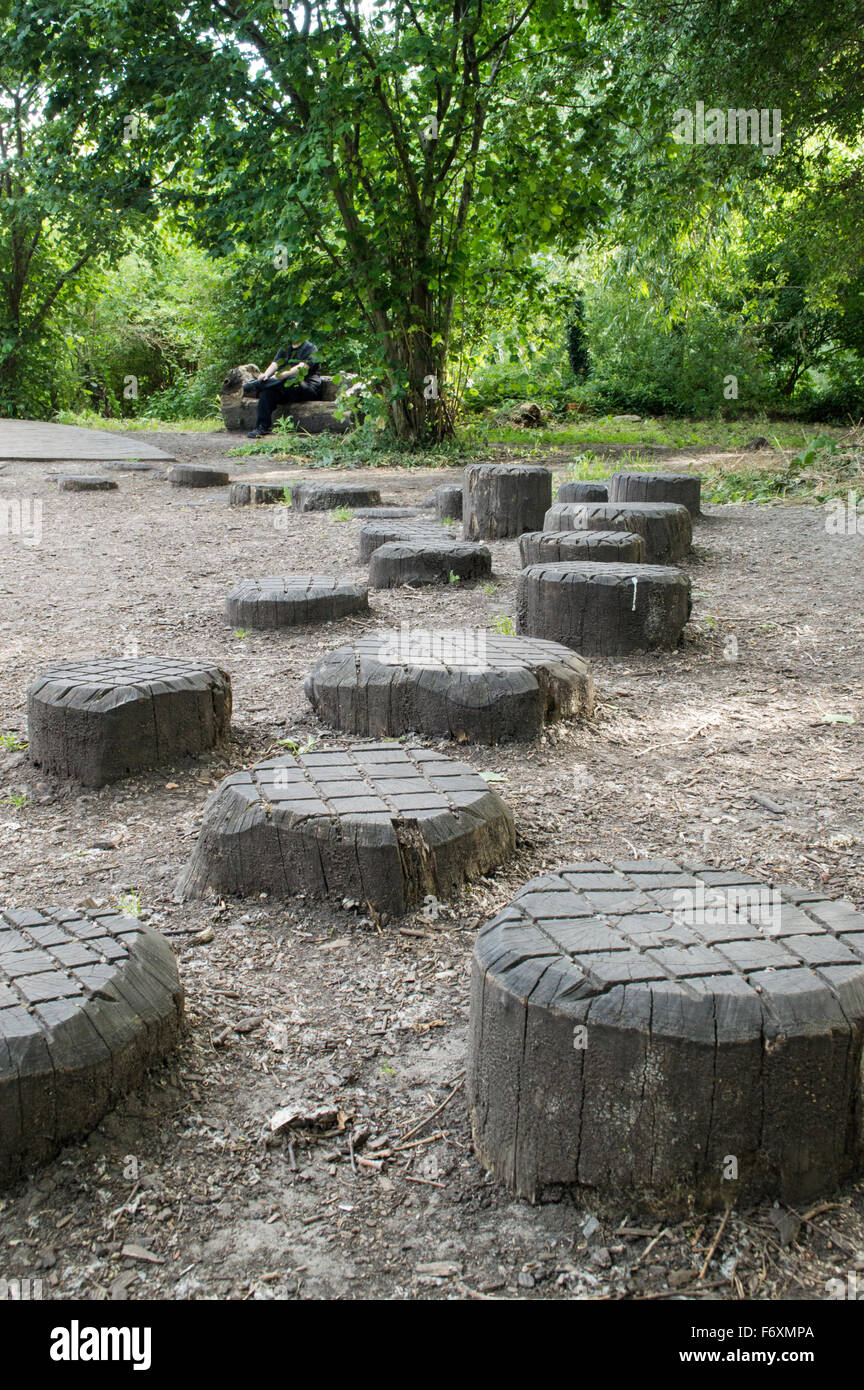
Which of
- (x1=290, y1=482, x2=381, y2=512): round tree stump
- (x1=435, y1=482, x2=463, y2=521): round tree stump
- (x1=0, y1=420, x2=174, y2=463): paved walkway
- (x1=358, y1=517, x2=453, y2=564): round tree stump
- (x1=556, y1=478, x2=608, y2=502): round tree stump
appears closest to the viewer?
(x1=358, y1=517, x2=453, y2=564): round tree stump

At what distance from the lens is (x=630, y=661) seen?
506 cm

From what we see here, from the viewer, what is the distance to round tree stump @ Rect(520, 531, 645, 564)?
18.9 ft

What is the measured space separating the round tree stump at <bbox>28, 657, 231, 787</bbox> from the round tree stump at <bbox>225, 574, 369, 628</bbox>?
175 cm

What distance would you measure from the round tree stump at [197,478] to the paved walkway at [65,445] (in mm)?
2707

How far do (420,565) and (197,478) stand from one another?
223 inches

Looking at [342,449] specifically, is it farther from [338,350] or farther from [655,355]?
[655,355]

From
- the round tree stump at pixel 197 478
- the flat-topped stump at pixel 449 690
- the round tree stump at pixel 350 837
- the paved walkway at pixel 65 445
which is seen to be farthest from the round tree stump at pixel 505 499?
the paved walkway at pixel 65 445

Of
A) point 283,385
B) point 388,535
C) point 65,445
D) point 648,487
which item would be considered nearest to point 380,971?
point 388,535

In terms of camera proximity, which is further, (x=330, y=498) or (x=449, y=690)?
(x=330, y=498)

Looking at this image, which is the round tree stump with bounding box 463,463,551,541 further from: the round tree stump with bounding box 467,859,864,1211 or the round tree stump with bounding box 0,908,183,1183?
the round tree stump with bounding box 467,859,864,1211

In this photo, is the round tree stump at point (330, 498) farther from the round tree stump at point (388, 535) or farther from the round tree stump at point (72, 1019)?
the round tree stump at point (72, 1019)

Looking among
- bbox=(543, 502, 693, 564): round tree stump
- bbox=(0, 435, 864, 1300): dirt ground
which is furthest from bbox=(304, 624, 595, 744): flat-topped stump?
bbox=(543, 502, 693, 564): round tree stump

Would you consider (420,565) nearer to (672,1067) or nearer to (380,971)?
(380,971)

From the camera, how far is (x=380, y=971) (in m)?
2.61
